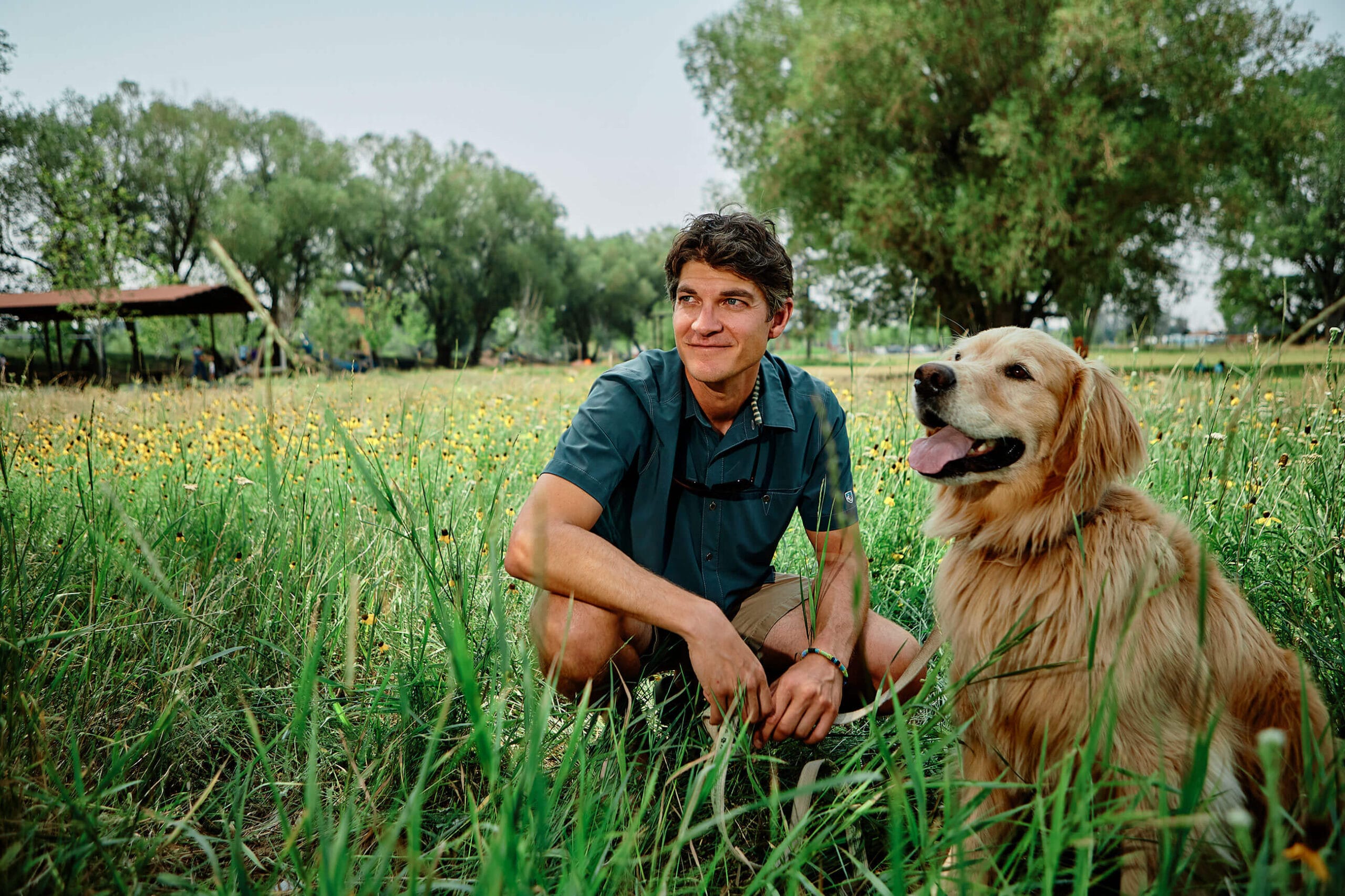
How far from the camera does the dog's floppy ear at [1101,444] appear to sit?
1.91 metres

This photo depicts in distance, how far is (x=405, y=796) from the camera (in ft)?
5.31

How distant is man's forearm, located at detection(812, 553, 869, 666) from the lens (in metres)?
2.05

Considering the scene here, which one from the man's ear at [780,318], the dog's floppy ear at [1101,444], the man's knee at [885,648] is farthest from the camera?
the man's ear at [780,318]

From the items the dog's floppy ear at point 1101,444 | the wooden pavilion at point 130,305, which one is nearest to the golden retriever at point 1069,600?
the dog's floppy ear at point 1101,444

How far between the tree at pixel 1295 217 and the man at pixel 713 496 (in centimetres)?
137

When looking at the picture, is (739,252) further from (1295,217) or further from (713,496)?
(1295,217)

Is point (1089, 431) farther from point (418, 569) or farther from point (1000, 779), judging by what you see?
point (418, 569)

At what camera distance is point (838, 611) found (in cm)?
217

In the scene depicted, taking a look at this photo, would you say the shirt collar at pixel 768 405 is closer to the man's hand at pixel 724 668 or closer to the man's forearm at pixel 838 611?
the man's forearm at pixel 838 611

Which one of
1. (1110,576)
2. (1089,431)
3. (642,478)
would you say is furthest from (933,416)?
(642,478)

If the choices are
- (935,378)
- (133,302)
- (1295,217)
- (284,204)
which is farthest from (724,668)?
(1295,217)

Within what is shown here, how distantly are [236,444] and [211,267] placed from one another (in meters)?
34.0

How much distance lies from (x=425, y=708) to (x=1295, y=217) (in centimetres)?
3935

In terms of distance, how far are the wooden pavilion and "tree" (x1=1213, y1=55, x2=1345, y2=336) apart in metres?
16.7
